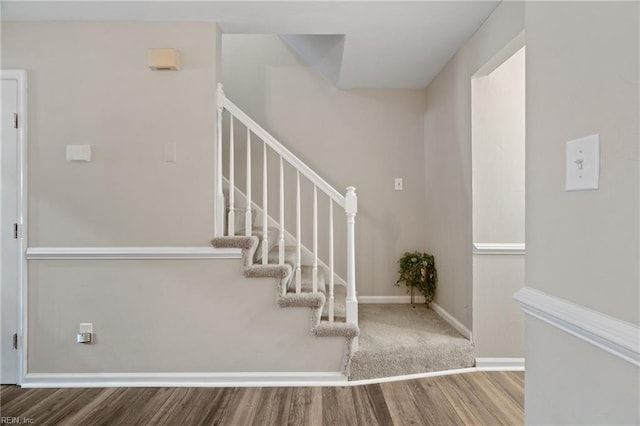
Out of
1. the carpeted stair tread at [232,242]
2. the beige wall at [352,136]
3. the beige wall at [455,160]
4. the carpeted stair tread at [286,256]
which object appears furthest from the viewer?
the beige wall at [352,136]

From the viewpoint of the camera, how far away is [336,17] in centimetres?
237

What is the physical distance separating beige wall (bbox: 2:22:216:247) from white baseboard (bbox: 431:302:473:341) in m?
1.94

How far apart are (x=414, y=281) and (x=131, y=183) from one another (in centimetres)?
245

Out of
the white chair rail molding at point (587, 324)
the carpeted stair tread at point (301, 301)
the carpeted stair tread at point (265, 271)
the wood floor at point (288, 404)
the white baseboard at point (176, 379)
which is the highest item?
the white chair rail molding at point (587, 324)

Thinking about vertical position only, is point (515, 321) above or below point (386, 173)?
below

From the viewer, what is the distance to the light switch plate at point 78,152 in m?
2.46

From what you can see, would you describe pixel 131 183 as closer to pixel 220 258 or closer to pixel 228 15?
pixel 220 258

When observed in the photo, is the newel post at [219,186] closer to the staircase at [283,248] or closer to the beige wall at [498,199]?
the staircase at [283,248]

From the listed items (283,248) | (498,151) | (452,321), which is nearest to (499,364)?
(452,321)

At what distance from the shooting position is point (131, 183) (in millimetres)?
2484

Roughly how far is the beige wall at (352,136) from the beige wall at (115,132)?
1.07 meters

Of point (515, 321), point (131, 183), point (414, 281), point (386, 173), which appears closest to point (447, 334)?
point (515, 321)

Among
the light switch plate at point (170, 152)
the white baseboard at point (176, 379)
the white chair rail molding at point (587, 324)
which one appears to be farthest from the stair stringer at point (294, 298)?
the white chair rail molding at point (587, 324)

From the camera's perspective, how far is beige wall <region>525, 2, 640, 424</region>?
691 mm
